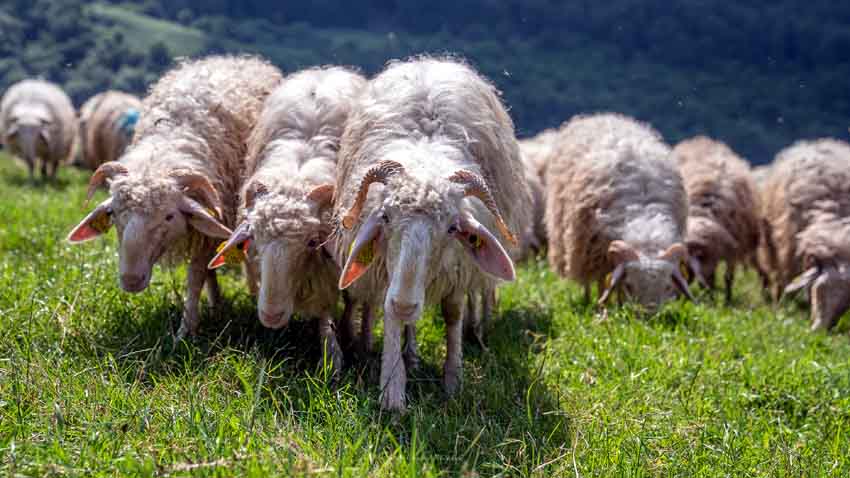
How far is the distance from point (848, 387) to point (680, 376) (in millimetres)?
1050

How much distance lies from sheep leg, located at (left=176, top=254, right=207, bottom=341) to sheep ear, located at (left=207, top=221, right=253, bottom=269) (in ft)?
1.55

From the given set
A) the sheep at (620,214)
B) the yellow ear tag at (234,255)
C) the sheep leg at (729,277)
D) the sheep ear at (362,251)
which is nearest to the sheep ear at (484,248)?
the sheep ear at (362,251)


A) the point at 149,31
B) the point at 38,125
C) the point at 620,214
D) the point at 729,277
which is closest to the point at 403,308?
the point at 620,214

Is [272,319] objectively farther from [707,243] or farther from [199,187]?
[707,243]

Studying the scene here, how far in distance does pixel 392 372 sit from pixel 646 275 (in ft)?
9.39

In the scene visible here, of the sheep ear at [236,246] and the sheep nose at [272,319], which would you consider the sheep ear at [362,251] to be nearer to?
the sheep nose at [272,319]

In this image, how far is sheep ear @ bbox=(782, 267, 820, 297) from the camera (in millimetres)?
6574

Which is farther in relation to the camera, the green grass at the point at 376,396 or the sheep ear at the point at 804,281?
the sheep ear at the point at 804,281

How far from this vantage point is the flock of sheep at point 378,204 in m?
3.14

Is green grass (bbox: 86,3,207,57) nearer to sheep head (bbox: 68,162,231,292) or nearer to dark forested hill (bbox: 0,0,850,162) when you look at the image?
dark forested hill (bbox: 0,0,850,162)

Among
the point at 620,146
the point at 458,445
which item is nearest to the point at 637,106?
the point at 620,146

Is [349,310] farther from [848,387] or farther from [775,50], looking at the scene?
[775,50]

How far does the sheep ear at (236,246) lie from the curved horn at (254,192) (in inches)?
5.2

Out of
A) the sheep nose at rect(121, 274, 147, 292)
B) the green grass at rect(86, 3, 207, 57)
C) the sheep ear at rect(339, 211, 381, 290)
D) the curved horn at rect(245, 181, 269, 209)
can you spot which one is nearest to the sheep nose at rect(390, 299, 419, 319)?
the sheep ear at rect(339, 211, 381, 290)
